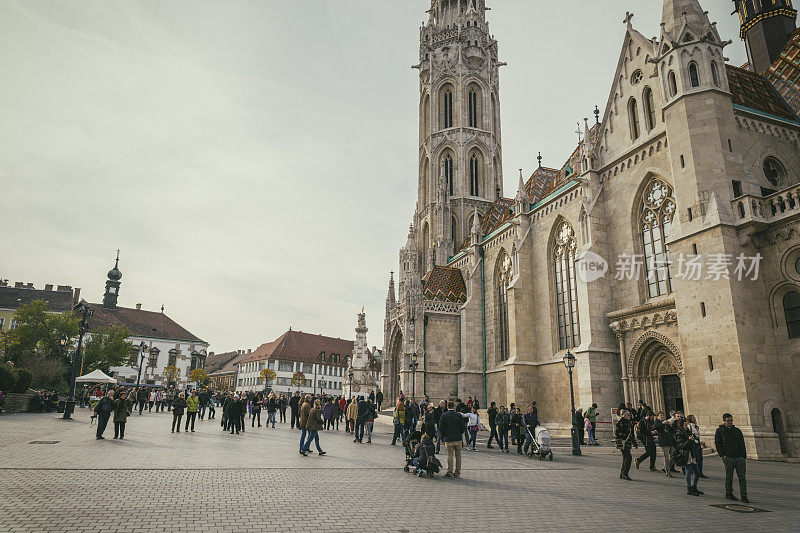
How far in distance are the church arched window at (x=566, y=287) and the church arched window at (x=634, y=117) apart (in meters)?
5.92

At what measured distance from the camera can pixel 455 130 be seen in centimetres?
4788

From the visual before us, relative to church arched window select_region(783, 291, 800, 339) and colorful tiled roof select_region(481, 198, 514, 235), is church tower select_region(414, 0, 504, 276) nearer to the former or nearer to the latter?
colorful tiled roof select_region(481, 198, 514, 235)

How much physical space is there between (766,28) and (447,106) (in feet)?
86.9

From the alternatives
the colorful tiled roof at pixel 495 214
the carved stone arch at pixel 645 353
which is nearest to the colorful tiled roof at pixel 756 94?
the carved stone arch at pixel 645 353

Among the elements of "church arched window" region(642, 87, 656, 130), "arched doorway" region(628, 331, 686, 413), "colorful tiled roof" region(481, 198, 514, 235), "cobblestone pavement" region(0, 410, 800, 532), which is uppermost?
"colorful tiled roof" region(481, 198, 514, 235)

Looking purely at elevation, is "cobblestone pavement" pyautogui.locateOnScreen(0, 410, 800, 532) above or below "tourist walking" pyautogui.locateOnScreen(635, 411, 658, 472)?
below

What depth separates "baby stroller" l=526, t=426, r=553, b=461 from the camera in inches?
607

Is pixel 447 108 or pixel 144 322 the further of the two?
pixel 144 322

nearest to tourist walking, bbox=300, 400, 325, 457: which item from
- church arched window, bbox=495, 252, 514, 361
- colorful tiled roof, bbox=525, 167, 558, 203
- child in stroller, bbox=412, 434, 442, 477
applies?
child in stroller, bbox=412, 434, 442, 477

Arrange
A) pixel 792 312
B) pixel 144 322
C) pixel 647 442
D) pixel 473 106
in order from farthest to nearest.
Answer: pixel 144 322, pixel 473 106, pixel 792 312, pixel 647 442

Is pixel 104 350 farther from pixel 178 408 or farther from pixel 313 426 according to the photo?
pixel 313 426

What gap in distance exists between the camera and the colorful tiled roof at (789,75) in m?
23.0

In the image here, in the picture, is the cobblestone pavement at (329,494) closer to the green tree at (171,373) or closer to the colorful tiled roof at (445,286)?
the colorful tiled roof at (445,286)

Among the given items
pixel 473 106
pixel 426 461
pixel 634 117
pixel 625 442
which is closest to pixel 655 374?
pixel 625 442
